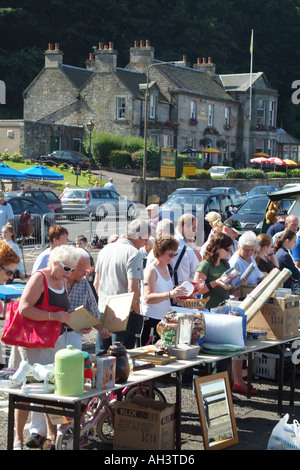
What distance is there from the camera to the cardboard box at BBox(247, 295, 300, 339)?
8.55m

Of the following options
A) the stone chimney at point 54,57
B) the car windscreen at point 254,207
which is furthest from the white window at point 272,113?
the car windscreen at point 254,207

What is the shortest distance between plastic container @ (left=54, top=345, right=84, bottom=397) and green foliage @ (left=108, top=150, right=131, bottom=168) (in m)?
49.3

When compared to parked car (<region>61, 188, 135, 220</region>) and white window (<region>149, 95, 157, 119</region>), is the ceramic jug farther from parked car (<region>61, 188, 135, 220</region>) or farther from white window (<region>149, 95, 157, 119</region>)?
white window (<region>149, 95, 157, 119</region>)

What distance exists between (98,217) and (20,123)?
3071cm

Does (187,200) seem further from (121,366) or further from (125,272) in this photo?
(121,366)

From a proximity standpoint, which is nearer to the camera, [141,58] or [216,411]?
[216,411]

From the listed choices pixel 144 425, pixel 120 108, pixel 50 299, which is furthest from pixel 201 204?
pixel 120 108

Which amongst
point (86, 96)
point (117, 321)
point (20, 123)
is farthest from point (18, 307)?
point (86, 96)

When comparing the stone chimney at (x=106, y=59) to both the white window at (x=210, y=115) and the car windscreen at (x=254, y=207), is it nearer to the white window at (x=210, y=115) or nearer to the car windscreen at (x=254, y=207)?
the white window at (x=210, y=115)

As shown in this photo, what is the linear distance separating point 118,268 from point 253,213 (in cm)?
1699

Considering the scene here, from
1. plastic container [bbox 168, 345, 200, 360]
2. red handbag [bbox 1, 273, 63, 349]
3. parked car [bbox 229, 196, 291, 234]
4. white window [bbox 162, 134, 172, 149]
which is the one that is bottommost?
plastic container [bbox 168, 345, 200, 360]

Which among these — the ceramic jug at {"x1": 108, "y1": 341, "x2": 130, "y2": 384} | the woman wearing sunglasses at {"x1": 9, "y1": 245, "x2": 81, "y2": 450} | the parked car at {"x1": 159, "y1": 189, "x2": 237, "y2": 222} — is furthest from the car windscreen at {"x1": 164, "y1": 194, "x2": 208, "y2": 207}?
the ceramic jug at {"x1": 108, "y1": 341, "x2": 130, "y2": 384}

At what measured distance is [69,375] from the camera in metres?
5.97

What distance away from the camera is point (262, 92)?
74250 millimetres
